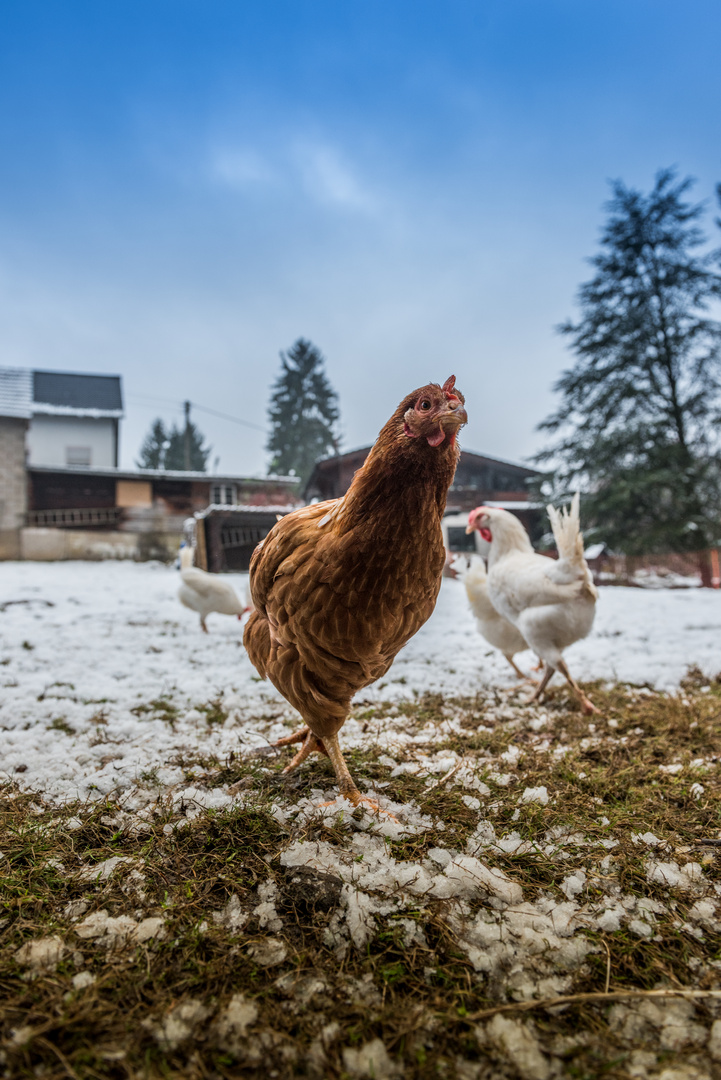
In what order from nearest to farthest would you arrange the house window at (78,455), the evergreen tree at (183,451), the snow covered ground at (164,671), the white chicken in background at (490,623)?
the snow covered ground at (164,671), the white chicken in background at (490,623), the house window at (78,455), the evergreen tree at (183,451)

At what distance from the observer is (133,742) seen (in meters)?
2.33

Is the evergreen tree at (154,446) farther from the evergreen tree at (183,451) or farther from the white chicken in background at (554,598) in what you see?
the white chicken in background at (554,598)

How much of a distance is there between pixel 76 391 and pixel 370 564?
26.4 meters

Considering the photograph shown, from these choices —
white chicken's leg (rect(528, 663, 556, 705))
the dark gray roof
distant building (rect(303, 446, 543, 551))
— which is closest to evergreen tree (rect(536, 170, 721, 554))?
distant building (rect(303, 446, 543, 551))

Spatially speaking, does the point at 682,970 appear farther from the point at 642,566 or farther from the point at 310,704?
the point at 642,566

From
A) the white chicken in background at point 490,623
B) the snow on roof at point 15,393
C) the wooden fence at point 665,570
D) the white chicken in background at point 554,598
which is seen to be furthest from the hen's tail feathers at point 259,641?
the snow on roof at point 15,393

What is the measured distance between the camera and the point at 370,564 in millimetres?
1504

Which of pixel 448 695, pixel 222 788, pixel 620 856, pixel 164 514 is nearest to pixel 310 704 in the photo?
pixel 222 788

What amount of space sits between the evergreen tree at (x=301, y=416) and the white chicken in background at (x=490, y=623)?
1672 centimetres

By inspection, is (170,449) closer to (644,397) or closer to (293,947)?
(644,397)

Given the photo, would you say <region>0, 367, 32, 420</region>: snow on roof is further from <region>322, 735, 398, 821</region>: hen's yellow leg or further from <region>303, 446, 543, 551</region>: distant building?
<region>322, 735, 398, 821</region>: hen's yellow leg

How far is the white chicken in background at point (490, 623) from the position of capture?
12.6 ft

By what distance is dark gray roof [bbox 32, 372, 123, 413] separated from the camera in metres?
22.3

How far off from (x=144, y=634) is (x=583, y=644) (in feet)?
15.3
